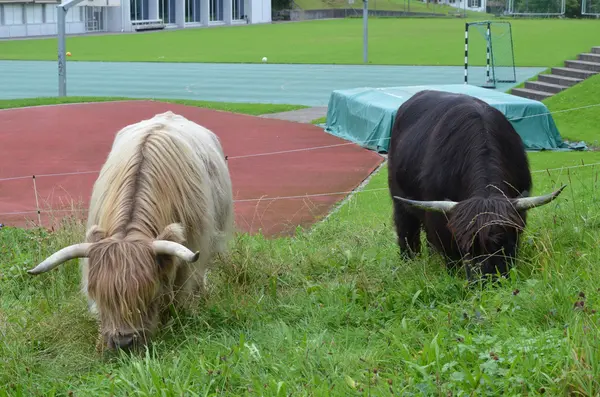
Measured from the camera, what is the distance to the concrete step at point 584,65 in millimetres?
28109

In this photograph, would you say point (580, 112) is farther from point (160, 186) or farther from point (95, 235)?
point (95, 235)

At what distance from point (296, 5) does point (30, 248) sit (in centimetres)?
10117

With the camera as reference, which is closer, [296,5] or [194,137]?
[194,137]

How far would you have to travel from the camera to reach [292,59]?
48062 mm

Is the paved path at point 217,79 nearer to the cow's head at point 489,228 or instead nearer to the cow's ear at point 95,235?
the cow's head at point 489,228

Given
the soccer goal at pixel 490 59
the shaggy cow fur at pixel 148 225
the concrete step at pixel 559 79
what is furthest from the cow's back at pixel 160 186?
the soccer goal at pixel 490 59

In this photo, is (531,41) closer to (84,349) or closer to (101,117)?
(101,117)

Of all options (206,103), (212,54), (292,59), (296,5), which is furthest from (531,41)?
(296,5)

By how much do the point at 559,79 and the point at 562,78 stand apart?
0.32 feet

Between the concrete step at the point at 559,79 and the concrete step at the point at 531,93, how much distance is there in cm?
80

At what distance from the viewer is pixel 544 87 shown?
2798 centimetres

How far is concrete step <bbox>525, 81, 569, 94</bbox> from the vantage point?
27.3 metres

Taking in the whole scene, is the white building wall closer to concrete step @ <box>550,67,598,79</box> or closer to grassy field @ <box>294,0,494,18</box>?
grassy field @ <box>294,0,494,18</box>

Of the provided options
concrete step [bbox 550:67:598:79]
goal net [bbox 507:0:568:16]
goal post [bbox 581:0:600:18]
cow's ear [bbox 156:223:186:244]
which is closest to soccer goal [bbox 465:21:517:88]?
concrete step [bbox 550:67:598:79]
